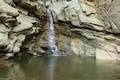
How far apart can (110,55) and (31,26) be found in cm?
651

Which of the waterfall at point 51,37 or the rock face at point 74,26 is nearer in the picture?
the rock face at point 74,26

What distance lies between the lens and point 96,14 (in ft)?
64.0

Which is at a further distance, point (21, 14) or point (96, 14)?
point (96, 14)

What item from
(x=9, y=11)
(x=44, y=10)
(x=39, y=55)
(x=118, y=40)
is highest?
(x=44, y=10)

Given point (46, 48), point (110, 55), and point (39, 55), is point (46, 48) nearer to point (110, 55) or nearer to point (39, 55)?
point (39, 55)

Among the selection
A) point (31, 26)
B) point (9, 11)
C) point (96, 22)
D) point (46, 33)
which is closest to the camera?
point (9, 11)

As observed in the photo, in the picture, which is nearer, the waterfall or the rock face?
the rock face

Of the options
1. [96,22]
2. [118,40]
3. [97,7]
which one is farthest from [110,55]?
[97,7]

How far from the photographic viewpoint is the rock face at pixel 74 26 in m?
17.6

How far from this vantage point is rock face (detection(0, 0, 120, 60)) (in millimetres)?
17641

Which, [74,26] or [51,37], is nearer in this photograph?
[74,26]

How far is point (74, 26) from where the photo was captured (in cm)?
1950

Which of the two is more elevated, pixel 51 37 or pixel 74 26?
pixel 74 26

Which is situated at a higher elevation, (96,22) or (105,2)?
(105,2)
